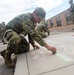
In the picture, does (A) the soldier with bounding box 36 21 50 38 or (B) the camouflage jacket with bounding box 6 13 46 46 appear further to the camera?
(A) the soldier with bounding box 36 21 50 38

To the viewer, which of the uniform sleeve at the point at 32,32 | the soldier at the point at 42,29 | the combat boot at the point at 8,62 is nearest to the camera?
the uniform sleeve at the point at 32,32

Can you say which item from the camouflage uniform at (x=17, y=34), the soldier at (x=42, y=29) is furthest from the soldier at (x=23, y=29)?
the soldier at (x=42, y=29)

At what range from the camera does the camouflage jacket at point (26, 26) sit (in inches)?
78.4

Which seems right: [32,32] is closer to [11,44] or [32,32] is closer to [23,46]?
[11,44]

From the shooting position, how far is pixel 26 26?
2.02 meters

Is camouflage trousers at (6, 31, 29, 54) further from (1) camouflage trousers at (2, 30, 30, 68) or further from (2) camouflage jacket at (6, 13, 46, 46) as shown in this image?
(2) camouflage jacket at (6, 13, 46, 46)

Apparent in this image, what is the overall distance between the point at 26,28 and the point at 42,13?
0.36 meters

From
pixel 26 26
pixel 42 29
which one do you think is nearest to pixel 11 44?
pixel 26 26

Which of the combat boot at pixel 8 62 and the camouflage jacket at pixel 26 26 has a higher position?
the camouflage jacket at pixel 26 26

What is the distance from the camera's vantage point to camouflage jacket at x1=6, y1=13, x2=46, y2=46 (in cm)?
199

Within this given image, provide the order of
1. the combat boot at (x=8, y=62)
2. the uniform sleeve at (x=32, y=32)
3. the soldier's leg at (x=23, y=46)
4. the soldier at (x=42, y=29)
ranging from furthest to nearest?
the soldier at (x=42, y=29), the soldier's leg at (x=23, y=46), the combat boot at (x=8, y=62), the uniform sleeve at (x=32, y=32)

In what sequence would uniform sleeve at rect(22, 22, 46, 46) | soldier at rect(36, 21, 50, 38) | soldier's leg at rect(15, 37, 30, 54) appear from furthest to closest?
soldier at rect(36, 21, 50, 38), soldier's leg at rect(15, 37, 30, 54), uniform sleeve at rect(22, 22, 46, 46)

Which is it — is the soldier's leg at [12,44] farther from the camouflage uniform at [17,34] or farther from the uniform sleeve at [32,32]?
the uniform sleeve at [32,32]

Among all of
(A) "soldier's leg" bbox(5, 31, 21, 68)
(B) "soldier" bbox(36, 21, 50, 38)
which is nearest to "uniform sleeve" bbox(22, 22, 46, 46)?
(A) "soldier's leg" bbox(5, 31, 21, 68)
